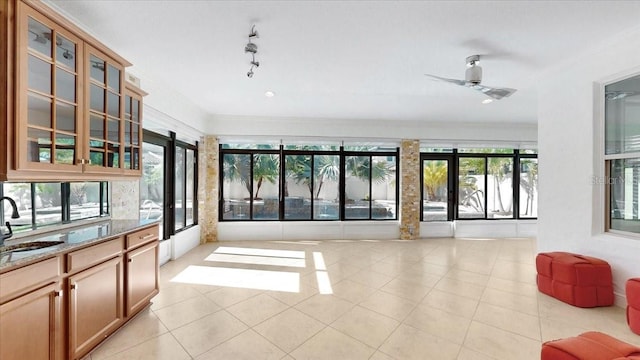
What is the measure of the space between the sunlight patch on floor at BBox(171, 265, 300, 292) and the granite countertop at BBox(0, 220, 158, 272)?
1292 millimetres

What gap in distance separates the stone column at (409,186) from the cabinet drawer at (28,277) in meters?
6.16

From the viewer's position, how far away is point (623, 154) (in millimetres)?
3092

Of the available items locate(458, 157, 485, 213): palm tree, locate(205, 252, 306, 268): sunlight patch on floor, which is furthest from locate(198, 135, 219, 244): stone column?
locate(458, 157, 485, 213): palm tree

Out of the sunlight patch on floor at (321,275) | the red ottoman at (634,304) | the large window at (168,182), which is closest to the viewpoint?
the red ottoman at (634,304)

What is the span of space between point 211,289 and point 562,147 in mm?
4940

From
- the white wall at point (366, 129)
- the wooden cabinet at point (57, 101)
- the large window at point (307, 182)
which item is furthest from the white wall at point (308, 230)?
the wooden cabinet at point (57, 101)

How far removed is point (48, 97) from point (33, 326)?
5.16 ft

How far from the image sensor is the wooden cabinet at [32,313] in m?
1.57

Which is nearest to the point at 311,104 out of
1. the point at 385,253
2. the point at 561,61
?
the point at 385,253

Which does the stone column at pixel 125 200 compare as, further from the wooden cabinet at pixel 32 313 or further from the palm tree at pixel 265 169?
the palm tree at pixel 265 169

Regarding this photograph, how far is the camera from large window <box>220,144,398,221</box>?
6473 mm

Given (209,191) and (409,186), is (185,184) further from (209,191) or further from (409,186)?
(409,186)

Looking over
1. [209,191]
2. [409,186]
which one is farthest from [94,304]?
[409,186]

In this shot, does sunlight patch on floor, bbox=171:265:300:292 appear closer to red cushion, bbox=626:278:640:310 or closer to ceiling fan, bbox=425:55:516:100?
ceiling fan, bbox=425:55:516:100
